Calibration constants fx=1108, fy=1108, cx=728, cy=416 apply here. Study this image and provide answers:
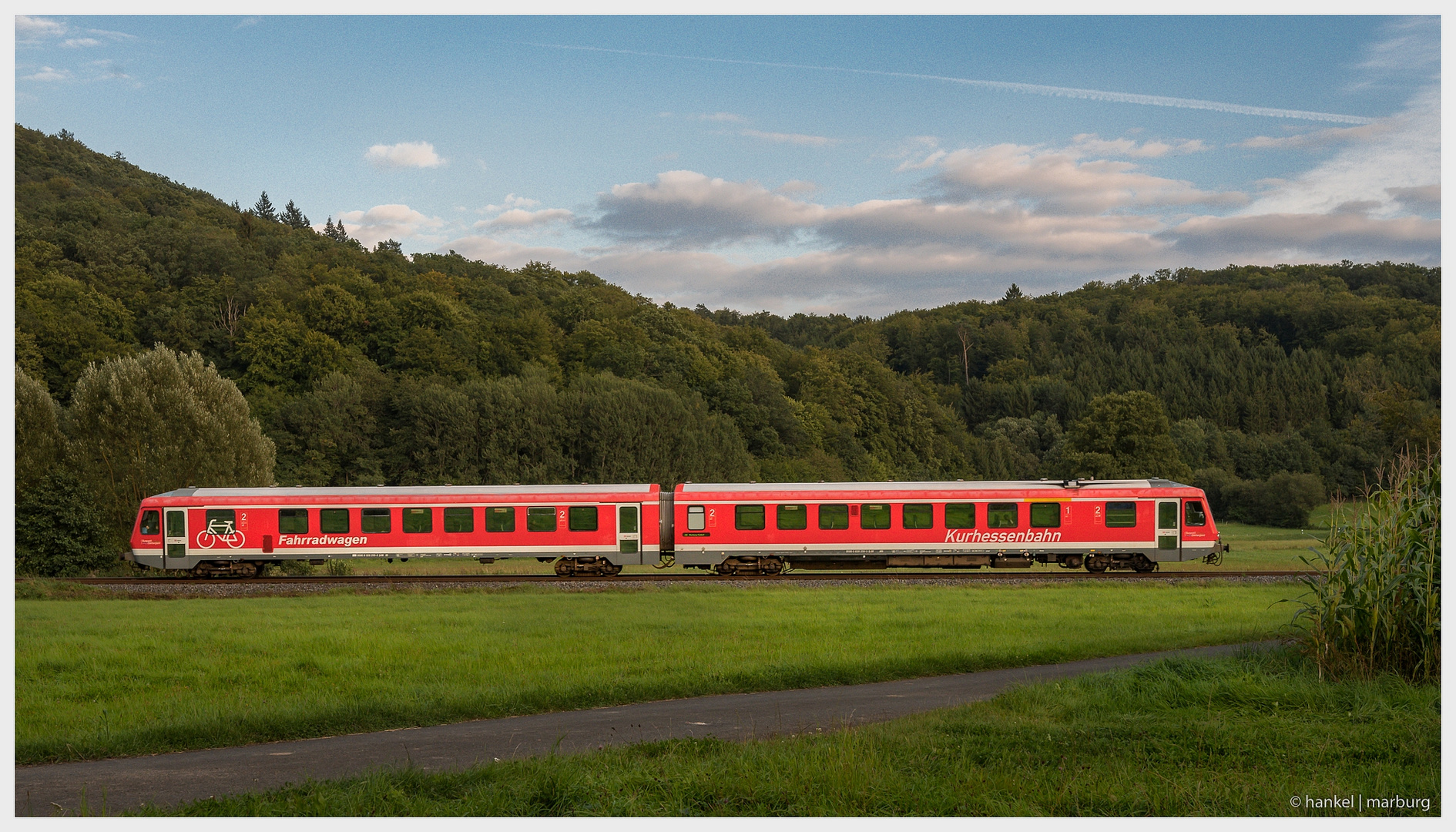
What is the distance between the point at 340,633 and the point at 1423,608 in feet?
52.6

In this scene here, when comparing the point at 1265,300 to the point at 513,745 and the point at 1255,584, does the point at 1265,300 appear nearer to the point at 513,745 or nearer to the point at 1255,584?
the point at 1255,584

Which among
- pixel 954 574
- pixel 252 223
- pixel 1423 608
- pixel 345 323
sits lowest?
pixel 954 574

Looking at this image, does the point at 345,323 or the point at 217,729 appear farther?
the point at 345,323

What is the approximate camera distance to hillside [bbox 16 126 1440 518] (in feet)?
233

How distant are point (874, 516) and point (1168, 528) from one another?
8.57m

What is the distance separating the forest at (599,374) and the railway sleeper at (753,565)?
24.0m

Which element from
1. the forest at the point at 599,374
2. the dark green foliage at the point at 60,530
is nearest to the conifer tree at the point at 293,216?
the forest at the point at 599,374

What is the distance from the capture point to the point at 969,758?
9.77 m

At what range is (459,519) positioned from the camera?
32.8 m

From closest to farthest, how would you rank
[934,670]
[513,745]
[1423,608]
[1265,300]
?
[513,745], [1423,608], [934,670], [1265,300]

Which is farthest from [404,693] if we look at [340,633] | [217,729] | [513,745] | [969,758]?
[969,758]

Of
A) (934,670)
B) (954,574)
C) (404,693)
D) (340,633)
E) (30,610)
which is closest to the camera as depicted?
(404,693)

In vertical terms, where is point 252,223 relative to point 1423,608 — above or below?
above

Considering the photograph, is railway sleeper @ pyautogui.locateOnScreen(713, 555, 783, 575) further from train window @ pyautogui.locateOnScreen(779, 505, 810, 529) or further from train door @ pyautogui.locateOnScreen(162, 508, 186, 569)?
train door @ pyautogui.locateOnScreen(162, 508, 186, 569)
